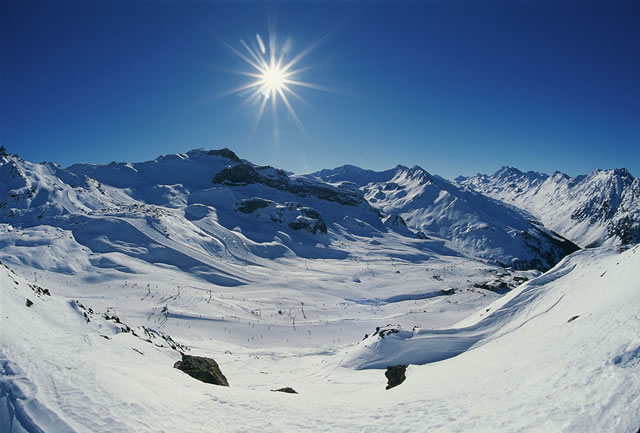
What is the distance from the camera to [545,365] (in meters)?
10.5

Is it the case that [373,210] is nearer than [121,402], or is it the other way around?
[121,402]

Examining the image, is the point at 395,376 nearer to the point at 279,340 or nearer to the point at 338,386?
the point at 338,386

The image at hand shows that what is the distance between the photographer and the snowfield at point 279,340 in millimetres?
8250

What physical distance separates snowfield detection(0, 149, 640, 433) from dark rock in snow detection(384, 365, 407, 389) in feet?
2.08

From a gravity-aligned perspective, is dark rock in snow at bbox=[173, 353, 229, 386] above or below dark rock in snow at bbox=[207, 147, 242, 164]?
below

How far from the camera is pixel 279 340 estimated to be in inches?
1411

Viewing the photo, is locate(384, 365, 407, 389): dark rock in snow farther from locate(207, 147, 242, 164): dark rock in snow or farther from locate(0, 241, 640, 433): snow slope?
locate(207, 147, 242, 164): dark rock in snow

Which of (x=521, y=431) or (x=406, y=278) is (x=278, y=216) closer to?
(x=406, y=278)

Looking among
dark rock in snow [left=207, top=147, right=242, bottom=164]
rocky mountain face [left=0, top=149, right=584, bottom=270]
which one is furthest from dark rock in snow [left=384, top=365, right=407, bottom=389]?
dark rock in snow [left=207, top=147, right=242, bottom=164]

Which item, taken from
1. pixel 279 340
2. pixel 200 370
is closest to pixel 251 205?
pixel 279 340

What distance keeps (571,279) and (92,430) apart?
2903 centimetres

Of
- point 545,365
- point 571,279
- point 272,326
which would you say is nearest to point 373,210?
point 272,326

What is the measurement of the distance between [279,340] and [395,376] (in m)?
21.3

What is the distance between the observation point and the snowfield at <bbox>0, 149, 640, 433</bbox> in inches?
325
